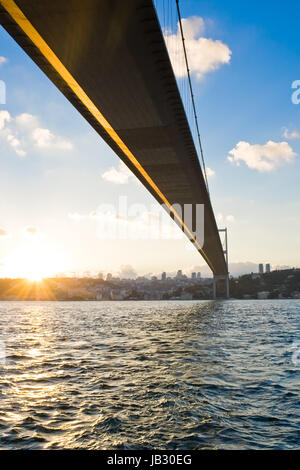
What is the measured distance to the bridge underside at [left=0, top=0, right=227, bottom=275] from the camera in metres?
10.3

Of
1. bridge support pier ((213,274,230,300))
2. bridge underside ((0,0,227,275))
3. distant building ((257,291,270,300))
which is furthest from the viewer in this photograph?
distant building ((257,291,270,300))

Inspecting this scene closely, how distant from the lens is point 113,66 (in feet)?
43.7

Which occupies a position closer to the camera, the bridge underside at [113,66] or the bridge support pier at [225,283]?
the bridge underside at [113,66]

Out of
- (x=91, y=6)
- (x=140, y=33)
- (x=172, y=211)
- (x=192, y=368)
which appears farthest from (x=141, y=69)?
(x=172, y=211)

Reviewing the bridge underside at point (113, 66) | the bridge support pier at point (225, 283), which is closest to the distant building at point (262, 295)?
the bridge support pier at point (225, 283)

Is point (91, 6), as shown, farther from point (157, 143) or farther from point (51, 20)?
point (157, 143)

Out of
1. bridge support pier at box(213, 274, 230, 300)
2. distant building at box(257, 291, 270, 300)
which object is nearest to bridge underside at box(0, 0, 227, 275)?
bridge support pier at box(213, 274, 230, 300)

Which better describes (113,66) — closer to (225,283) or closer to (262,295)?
(225,283)

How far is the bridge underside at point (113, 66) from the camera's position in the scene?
33.9ft

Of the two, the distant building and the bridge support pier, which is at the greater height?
the bridge support pier

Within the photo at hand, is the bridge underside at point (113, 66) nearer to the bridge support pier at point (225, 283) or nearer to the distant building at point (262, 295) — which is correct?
the bridge support pier at point (225, 283)

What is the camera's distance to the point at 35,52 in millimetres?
12242

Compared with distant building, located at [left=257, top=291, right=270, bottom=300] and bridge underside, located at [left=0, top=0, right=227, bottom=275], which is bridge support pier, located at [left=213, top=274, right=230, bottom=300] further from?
bridge underside, located at [left=0, top=0, right=227, bottom=275]
